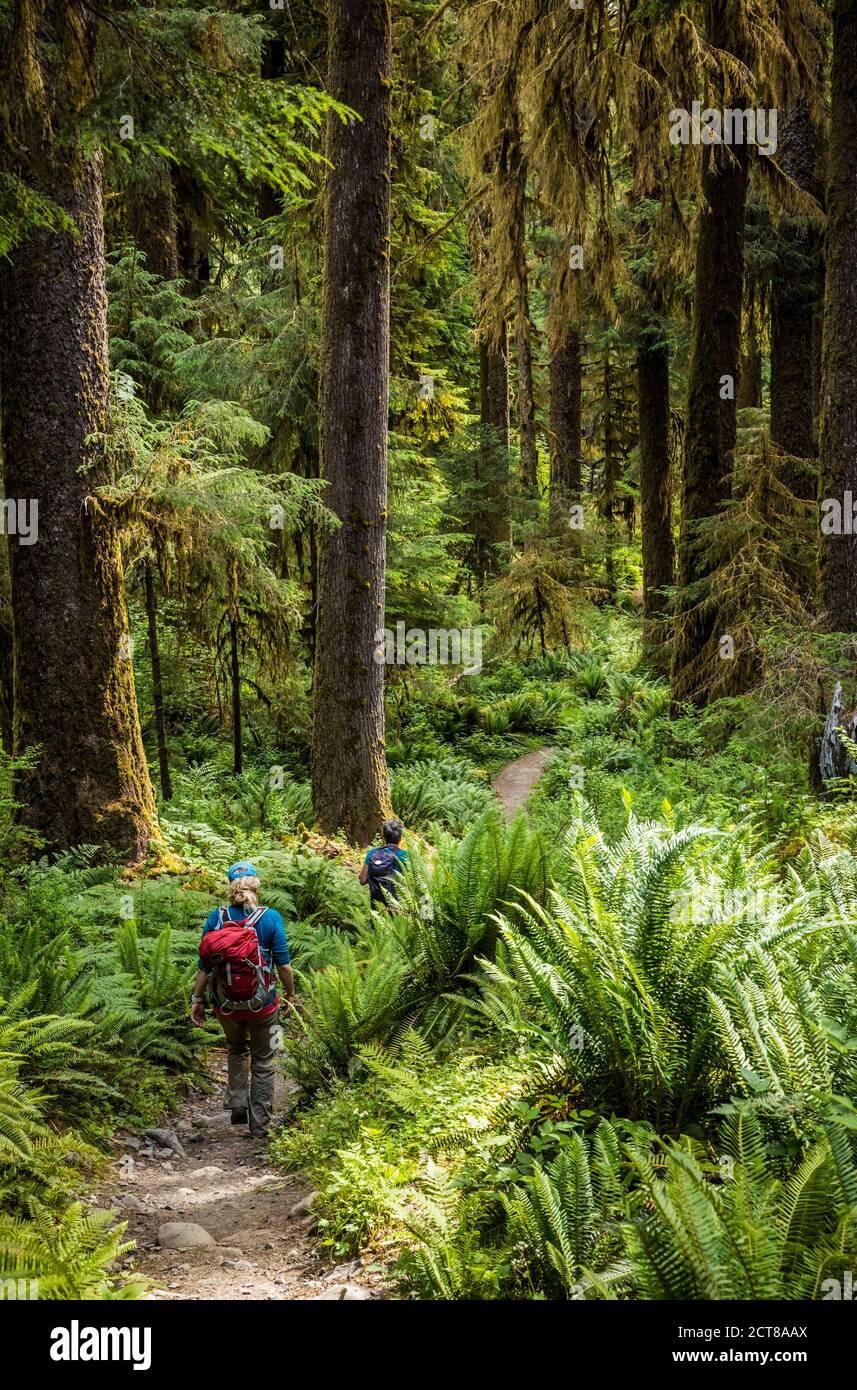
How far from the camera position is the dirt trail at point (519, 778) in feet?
46.3

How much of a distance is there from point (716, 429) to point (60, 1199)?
12.8 metres

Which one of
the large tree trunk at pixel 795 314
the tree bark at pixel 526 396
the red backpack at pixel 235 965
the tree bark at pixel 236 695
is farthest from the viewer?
the large tree trunk at pixel 795 314

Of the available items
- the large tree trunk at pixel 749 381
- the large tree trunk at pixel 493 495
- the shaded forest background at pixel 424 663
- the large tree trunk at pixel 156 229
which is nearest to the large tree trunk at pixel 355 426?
the shaded forest background at pixel 424 663

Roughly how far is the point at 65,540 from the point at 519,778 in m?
8.56

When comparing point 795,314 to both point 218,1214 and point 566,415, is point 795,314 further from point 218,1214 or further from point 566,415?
point 218,1214

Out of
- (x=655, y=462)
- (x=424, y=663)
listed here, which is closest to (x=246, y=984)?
(x=424, y=663)

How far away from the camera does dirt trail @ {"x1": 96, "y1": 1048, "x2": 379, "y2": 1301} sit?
412 centimetres

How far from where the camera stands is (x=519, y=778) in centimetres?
1529

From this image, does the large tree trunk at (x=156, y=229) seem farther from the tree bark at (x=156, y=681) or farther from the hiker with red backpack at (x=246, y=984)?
the hiker with red backpack at (x=246, y=984)

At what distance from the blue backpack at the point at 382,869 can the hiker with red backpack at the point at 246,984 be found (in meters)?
1.75

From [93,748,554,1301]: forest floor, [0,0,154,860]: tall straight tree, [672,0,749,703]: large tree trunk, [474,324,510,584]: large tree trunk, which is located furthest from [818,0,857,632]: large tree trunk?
[474,324,510,584]: large tree trunk

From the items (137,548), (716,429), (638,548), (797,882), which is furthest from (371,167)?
(638,548)
